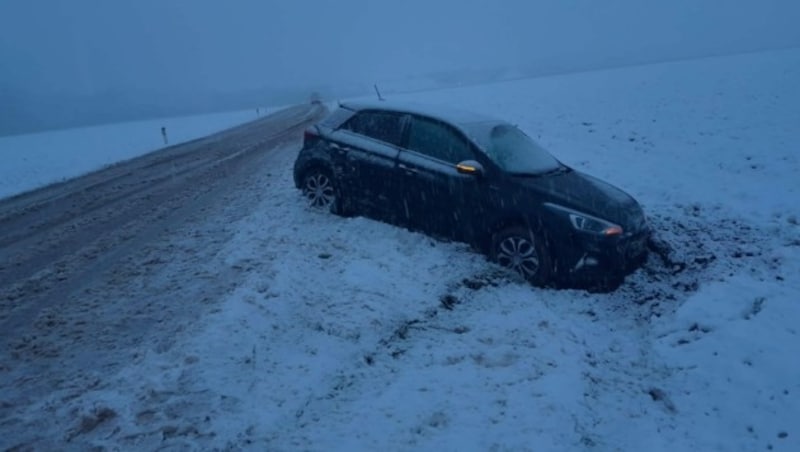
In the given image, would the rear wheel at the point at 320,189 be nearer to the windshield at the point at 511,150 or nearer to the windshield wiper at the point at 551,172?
the windshield at the point at 511,150

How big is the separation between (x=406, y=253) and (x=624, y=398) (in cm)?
316

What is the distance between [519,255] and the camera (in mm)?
6125

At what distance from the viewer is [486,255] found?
256 inches

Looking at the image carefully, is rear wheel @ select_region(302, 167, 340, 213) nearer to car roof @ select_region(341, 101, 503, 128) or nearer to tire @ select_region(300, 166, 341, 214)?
tire @ select_region(300, 166, 341, 214)

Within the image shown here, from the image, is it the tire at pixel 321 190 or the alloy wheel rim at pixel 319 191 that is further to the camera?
the alloy wheel rim at pixel 319 191

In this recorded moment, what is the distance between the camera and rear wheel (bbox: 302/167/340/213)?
25.6ft

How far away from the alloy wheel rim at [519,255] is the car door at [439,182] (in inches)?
18.4

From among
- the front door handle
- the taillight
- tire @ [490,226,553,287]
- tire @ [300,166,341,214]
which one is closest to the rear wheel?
tire @ [300,166,341,214]

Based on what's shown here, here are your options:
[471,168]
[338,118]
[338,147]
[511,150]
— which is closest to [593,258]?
[471,168]

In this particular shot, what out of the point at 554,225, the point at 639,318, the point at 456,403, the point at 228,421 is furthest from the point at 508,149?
the point at 228,421

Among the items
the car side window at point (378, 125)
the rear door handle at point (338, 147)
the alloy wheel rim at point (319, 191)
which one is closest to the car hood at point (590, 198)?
the car side window at point (378, 125)

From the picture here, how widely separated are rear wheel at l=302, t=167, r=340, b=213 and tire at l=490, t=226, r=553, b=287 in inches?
102

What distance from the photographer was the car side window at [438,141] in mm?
6609

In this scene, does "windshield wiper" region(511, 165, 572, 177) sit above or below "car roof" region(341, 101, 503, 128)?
below
